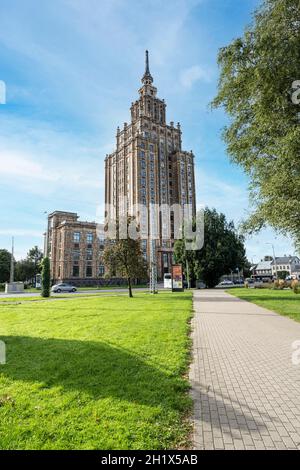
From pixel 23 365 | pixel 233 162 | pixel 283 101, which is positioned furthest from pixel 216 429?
pixel 233 162

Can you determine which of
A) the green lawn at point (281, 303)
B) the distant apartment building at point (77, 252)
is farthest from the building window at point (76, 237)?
the green lawn at point (281, 303)

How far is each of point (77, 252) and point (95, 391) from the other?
6803 cm

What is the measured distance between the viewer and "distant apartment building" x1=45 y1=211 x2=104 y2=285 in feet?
227

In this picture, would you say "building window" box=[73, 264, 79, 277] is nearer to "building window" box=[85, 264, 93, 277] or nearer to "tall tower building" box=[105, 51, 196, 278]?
"building window" box=[85, 264, 93, 277]

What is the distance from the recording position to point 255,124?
1300 cm

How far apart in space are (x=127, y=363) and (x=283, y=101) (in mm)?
11262

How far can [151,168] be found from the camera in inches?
3701

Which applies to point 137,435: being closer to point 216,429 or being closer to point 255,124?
point 216,429

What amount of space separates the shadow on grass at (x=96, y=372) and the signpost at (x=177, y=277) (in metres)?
24.4

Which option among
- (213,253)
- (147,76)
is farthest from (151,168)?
(213,253)

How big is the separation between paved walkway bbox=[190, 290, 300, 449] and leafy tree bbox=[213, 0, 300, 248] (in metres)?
5.41

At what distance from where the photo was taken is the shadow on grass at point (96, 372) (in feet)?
15.0

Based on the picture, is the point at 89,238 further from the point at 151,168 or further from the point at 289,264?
the point at 289,264

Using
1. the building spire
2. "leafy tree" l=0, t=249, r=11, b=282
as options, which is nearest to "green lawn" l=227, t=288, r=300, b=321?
"leafy tree" l=0, t=249, r=11, b=282
